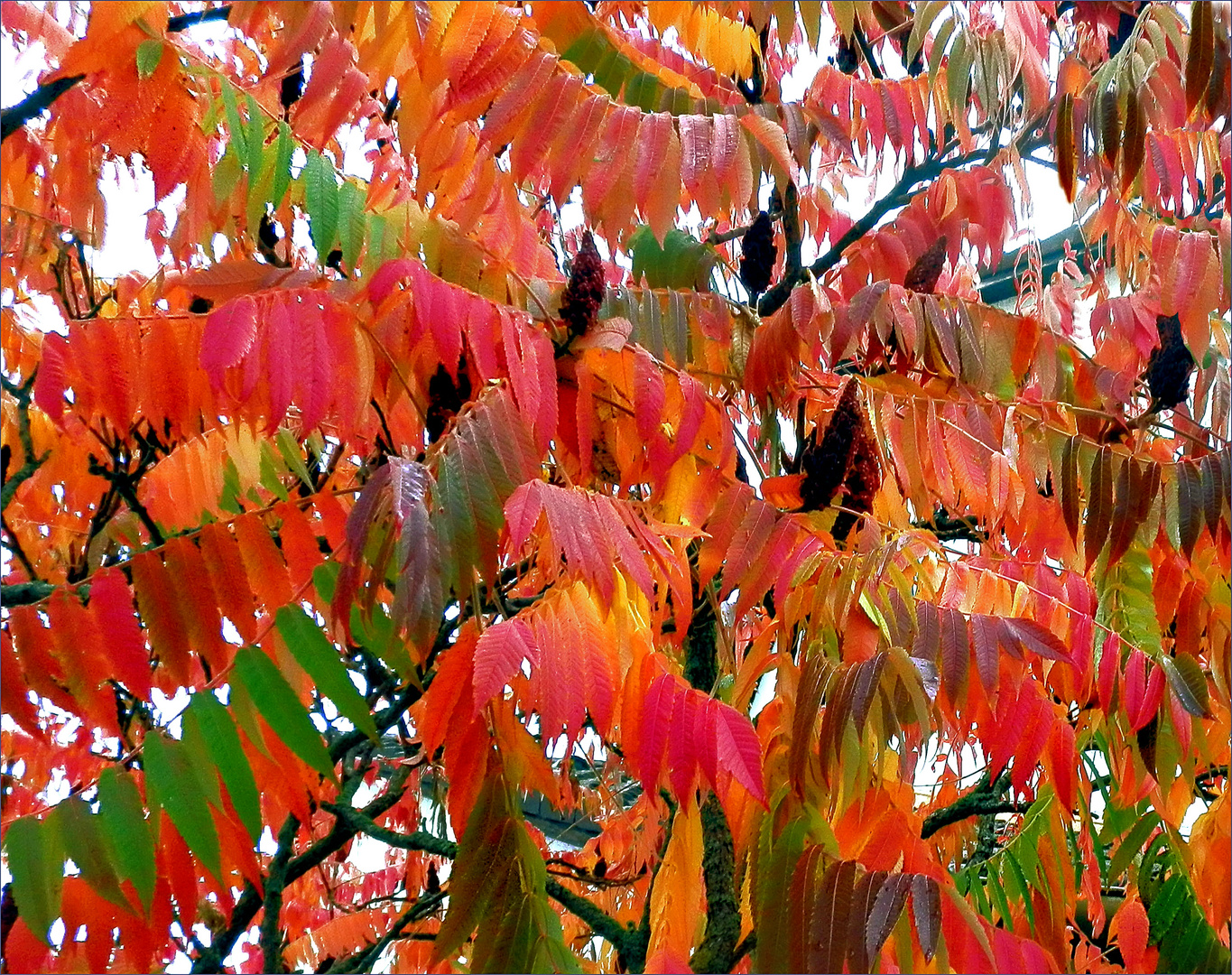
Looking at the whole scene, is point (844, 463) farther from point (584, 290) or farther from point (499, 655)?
point (499, 655)

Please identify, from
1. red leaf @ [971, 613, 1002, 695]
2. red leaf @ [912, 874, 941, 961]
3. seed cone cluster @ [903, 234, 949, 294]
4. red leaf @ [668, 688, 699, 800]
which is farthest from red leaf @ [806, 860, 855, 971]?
seed cone cluster @ [903, 234, 949, 294]

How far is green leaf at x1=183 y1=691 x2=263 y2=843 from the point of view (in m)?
1.88

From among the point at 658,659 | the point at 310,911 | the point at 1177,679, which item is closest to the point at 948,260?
the point at 1177,679

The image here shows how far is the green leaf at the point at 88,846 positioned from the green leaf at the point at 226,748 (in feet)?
0.64

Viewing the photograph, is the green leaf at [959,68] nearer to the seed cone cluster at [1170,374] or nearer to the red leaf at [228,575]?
the seed cone cluster at [1170,374]

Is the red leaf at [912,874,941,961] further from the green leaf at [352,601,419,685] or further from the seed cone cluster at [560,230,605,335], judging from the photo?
the seed cone cluster at [560,230,605,335]

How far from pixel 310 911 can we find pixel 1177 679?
3.58m

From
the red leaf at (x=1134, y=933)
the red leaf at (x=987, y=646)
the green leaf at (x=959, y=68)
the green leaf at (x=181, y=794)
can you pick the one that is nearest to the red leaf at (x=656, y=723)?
the red leaf at (x=987, y=646)

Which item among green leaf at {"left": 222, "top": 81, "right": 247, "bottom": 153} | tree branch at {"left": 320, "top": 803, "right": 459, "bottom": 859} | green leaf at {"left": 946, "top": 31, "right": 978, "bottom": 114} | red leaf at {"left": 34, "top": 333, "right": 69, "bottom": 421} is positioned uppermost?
green leaf at {"left": 946, "top": 31, "right": 978, "bottom": 114}

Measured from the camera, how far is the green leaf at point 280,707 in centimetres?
192

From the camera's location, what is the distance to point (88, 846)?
1871 millimetres

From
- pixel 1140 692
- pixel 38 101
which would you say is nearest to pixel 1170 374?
pixel 1140 692

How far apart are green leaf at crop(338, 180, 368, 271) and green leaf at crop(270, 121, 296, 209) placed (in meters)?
0.13

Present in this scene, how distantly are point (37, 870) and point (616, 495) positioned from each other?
1.32 m
